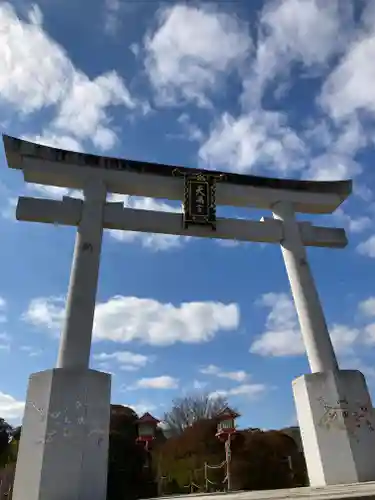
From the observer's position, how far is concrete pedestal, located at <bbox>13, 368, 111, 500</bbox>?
185 inches

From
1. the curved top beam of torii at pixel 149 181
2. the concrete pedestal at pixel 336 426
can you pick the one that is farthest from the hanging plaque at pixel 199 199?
the concrete pedestal at pixel 336 426

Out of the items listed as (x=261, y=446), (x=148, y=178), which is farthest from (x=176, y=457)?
(x=148, y=178)

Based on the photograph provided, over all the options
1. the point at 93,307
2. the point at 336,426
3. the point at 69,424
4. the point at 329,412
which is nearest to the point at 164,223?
the point at 93,307

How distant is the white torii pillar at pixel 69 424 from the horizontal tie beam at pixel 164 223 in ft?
4.55

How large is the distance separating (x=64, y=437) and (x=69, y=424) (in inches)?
5.9

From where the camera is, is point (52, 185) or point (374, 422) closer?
point (374, 422)

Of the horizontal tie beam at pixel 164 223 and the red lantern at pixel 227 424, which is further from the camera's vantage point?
the red lantern at pixel 227 424

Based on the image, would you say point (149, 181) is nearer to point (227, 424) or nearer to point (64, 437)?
point (64, 437)

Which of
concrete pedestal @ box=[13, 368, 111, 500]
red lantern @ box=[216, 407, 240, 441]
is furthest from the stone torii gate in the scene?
red lantern @ box=[216, 407, 240, 441]

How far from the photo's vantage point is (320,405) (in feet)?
19.5

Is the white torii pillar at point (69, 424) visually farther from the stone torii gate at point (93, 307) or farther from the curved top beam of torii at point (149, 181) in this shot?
the curved top beam of torii at point (149, 181)

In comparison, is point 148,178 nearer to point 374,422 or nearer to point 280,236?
point 280,236

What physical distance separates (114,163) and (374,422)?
5740 mm

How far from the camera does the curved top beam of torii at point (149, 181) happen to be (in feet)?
22.2
